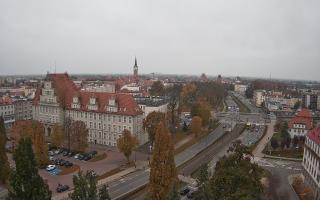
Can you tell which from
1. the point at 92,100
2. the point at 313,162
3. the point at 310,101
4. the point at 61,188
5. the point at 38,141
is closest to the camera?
the point at 61,188

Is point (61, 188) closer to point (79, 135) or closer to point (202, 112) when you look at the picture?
point (79, 135)

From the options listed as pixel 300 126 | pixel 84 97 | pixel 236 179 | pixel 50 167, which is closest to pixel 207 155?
pixel 300 126

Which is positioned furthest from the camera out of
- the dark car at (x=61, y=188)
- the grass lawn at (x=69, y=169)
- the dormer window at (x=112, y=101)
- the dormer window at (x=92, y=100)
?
the dormer window at (x=92, y=100)

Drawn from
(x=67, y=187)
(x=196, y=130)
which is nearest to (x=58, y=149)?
(x=67, y=187)

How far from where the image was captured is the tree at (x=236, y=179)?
78.0 feet

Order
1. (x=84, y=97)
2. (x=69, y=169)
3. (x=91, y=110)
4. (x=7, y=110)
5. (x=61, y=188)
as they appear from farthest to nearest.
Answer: (x=7, y=110), (x=84, y=97), (x=91, y=110), (x=69, y=169), (x=61, y=188)

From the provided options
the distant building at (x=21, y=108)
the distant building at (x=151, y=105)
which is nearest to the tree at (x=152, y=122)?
the distant building at (x=151, y=105)

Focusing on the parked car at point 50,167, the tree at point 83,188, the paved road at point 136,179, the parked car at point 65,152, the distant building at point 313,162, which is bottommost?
the paved road at point 136,179

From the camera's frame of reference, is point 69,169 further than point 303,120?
No

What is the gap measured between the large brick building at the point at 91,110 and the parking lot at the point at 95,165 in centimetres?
476

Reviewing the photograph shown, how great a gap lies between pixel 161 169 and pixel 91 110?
38.5 metres

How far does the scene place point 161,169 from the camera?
3419cm

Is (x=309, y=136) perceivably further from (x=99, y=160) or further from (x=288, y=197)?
(x=99, y=160)

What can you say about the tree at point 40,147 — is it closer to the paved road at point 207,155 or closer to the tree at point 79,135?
the tree at point 79,135
